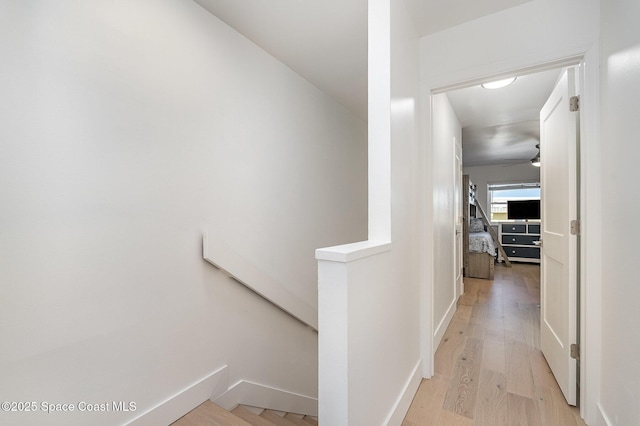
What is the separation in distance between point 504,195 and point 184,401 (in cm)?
829

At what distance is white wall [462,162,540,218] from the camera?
271 inches

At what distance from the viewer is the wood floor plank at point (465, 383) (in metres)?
1.65

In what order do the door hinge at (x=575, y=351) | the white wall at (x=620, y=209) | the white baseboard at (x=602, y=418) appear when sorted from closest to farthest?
the white wall at (x=620, y=209) → the white baseboard at (x=602, y=418) → the door hinge at (x=575, y=351)

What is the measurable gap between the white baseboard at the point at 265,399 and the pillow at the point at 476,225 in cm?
519

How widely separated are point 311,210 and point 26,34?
2.00m

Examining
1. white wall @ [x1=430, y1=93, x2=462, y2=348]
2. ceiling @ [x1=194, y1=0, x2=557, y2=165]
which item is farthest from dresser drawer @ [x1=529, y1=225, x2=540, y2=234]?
white wall @ [x1=430, y1=93, x2=462, y2=348]

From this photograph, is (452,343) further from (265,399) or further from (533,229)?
(533,229)

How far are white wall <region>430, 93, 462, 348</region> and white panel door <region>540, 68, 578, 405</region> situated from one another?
755 mm

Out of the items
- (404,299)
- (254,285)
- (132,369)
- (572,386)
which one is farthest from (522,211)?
(132,369)

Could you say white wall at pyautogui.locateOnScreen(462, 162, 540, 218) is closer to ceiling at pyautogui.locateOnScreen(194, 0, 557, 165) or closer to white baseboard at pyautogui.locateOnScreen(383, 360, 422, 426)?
ceiling at pyautogui.locateOnScreen(194, 0, 557, 165)

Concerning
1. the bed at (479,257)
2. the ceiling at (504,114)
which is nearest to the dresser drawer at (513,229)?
the ceiling at (504,114)

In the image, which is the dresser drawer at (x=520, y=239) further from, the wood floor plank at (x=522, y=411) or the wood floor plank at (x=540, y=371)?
the wood floor plank at (x=522, y=411)

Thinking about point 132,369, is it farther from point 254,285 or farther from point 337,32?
point 337,32

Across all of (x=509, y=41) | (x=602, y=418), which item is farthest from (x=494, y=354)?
(x=509, y=41)
